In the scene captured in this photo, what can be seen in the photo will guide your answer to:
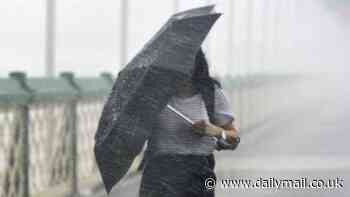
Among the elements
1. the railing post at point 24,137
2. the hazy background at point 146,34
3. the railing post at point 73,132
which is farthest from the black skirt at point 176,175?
the railing post at point 73,132

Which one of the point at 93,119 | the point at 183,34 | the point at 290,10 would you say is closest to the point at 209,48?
A: the point at 93,119

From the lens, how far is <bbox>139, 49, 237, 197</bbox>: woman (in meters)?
5.70

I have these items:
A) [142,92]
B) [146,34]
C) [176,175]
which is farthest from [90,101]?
[142,92]

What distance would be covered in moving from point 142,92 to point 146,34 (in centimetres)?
1090

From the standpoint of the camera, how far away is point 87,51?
544 inches

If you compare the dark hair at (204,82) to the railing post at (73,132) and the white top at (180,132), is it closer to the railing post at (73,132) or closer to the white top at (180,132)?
the white top at (180,132)

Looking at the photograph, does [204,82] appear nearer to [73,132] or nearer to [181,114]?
[181,114]

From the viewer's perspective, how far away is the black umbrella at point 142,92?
221 inches

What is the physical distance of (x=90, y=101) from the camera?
40.1 feet

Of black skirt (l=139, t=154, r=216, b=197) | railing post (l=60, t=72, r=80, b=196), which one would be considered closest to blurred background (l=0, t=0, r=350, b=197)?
railing post (l=60, t=72, r=80, b=196)

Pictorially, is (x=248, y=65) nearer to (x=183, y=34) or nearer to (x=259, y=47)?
(x=259, y=47)

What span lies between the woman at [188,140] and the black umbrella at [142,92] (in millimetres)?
77

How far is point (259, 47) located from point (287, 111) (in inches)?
80.6

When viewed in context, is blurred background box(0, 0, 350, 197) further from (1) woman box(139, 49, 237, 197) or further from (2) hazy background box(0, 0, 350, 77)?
(1) woman box(139, 49, 237, 197)
